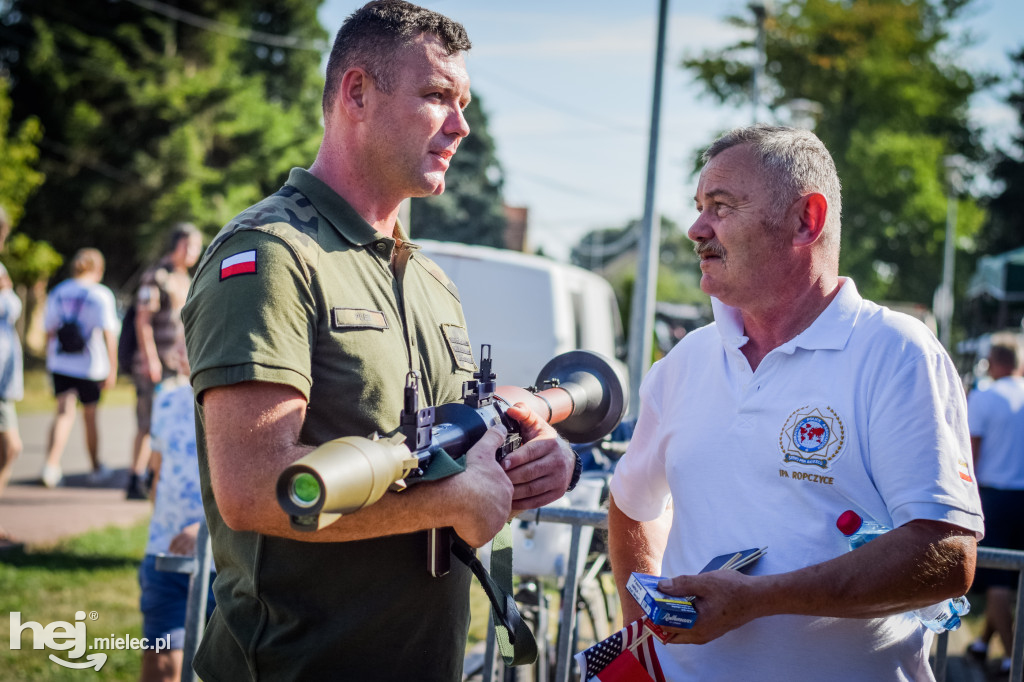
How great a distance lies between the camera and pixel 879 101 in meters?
34.1

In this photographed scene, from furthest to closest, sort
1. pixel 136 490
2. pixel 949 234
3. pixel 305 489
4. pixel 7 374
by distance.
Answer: pixel 949 234
pixel 136 490
pixel 7 374
pixel 305 489

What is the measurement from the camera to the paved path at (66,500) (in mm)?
7285

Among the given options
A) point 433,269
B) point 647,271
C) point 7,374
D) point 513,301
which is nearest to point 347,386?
point 433,269

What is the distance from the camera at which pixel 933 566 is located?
1.92 metres

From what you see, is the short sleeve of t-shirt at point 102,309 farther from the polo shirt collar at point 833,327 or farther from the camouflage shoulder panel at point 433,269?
the polo shirt collar at point 833,327

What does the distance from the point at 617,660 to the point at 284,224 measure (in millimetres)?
1269

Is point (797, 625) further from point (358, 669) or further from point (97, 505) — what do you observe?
point (97, 505)

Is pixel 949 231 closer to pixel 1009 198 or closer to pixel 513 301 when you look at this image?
pixel 1009 198

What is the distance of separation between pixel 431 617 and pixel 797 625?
86 centimetres

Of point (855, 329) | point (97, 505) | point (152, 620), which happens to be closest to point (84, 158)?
point (97, 505)

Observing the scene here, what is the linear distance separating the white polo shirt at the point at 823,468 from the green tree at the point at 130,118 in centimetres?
3352

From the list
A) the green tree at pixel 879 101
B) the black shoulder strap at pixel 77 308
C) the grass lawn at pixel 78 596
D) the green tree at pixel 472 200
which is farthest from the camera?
the green tree at pixel 472 200

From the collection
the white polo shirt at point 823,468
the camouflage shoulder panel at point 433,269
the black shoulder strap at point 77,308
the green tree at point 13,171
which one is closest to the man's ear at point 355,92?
the camouflage shoulder panel at point 433,269

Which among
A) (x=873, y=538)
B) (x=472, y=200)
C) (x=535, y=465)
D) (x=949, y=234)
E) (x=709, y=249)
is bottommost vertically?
(x=873, y=538)
